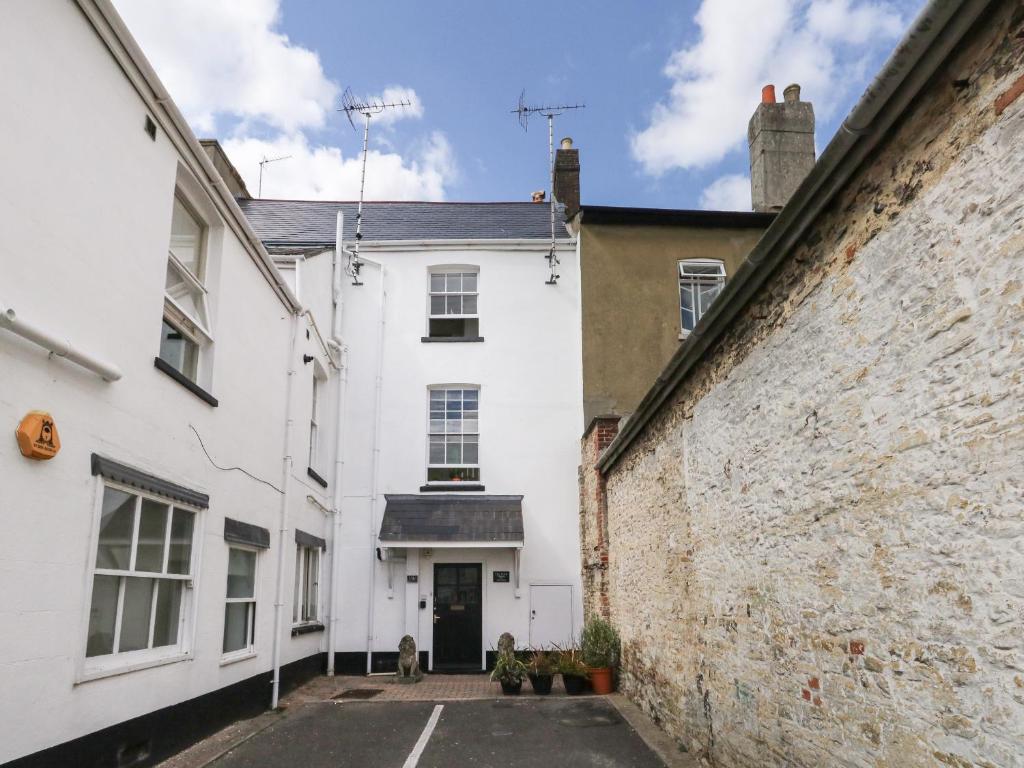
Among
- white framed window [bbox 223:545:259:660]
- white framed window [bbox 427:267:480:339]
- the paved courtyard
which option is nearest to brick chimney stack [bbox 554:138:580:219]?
white framed window [bbox 427:267:480:339]

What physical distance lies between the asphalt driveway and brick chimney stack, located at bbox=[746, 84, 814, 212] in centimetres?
1109

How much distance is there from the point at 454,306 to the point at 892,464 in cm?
1263

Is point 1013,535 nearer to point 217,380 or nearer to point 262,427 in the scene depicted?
point 217,380

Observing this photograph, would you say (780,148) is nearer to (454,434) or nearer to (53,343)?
(454,434)

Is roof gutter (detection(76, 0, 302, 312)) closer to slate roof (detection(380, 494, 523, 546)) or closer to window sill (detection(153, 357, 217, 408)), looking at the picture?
window sill (detection(153, 357, 217, 408))

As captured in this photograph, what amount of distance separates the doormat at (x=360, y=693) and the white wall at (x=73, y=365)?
142 inches

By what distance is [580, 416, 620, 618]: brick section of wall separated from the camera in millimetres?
12688

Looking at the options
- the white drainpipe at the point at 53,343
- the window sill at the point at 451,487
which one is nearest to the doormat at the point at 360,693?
the window sill at the point at 451,487

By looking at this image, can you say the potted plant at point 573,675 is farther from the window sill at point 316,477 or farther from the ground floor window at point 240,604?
the window sill at point 316,477

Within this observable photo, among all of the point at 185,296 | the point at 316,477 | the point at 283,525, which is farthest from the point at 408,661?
the point at 185,296

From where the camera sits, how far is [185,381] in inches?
295

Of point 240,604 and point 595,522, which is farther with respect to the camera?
point 595,522

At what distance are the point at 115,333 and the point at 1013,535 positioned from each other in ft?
20.3

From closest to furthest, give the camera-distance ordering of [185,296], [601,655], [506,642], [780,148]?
[185,296] < [601,655] < [506,642] < [780,148]
